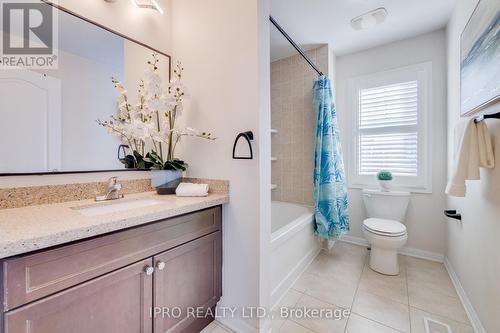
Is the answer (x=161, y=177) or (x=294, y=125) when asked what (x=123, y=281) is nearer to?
(x=161, y=177)

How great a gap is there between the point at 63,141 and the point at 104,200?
0.39 m

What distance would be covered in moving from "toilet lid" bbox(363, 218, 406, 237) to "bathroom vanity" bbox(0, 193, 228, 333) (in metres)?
1.53

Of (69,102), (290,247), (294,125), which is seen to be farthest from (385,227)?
(69,102)

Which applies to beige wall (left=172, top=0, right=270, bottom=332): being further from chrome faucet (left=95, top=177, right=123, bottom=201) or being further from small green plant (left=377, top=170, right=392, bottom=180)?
small green plant (left=377, top=170, right=392, bottom=180)

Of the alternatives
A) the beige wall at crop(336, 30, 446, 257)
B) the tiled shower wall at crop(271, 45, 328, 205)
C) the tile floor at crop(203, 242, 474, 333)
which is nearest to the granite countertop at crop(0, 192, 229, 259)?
the tile floor at crop(203, 242, 474, 333)

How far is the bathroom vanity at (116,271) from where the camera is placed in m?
0.67

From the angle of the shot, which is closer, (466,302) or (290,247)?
(466,302)

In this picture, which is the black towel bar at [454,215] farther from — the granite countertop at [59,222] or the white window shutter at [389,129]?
the granite countertop at [59,222]

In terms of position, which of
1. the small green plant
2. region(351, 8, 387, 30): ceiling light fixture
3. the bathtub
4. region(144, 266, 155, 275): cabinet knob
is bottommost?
the bathtub

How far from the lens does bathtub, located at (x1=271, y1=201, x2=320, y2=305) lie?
5.19 feet

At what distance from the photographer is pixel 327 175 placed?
2.18 meters

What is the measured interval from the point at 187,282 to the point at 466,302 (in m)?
1.95

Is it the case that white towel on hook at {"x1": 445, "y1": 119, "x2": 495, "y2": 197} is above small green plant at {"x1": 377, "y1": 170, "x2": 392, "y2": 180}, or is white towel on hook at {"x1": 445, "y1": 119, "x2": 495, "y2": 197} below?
above

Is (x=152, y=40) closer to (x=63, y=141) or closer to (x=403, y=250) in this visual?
(x=63, y=141)
